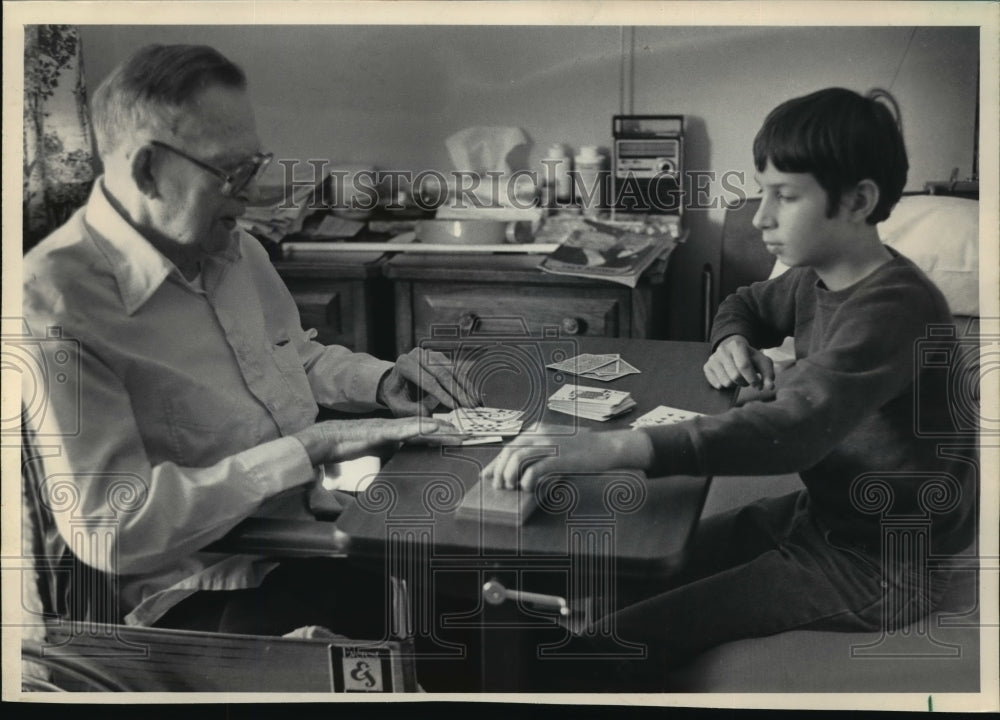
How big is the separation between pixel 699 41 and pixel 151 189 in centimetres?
100

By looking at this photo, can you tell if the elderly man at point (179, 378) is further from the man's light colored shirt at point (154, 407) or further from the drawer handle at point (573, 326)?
the drawer handle at point (573, 326)

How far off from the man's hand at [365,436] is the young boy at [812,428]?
5.8 inches

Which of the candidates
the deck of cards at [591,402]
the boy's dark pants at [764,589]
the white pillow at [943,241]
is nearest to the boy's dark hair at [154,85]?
the deck of cards at [591,402]

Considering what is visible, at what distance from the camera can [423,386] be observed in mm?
2018

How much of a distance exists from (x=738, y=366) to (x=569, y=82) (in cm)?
59

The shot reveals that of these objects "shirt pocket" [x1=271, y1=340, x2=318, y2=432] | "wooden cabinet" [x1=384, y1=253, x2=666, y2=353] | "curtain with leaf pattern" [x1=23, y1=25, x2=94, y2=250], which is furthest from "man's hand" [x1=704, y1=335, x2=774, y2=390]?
"curtain with leaf pattern" [x1=23, y1=25, x2=94, y2=250]

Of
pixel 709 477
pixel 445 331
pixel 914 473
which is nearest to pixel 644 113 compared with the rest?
pixel 445 331

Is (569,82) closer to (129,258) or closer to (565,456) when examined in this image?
(565,456)

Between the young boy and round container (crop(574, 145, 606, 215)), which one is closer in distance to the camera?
the young boy

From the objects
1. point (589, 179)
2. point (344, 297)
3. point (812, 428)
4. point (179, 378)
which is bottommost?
point (812, 428)

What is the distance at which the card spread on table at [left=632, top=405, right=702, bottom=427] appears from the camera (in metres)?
1.88

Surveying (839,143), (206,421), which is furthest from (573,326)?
(206,421)

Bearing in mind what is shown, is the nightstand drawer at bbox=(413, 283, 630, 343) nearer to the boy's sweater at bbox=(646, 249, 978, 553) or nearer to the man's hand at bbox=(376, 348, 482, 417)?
the man's hand at bbox=(376, 348, 482, 417)

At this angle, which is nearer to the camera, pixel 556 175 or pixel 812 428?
pixel 812 428
